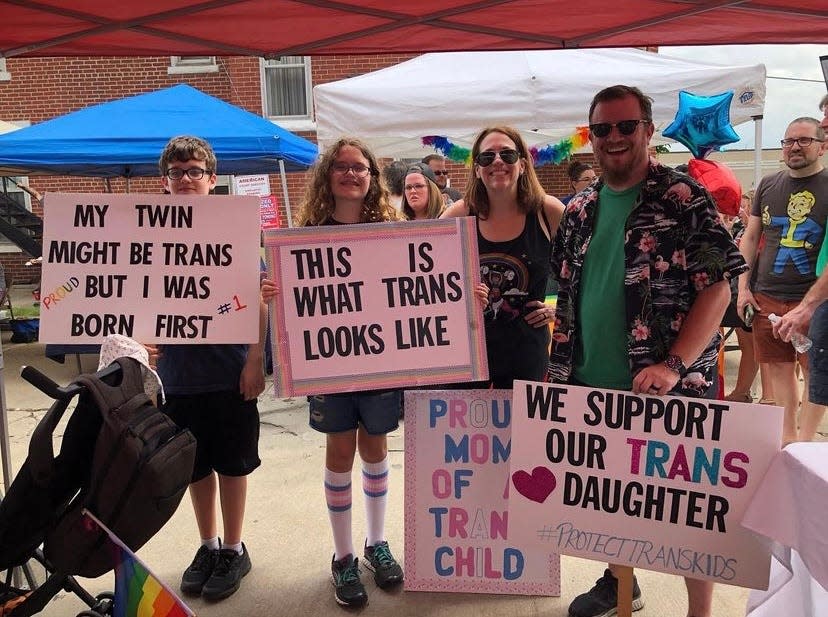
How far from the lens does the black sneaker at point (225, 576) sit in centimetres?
276

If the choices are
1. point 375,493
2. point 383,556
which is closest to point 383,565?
point 383,556

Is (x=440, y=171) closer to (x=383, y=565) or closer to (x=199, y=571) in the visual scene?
(x=383, y=565)

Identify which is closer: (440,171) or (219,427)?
(219,427)

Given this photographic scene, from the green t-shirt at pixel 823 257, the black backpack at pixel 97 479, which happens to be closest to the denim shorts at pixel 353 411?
the black backpack at pixel 97 479

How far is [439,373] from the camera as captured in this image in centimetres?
244

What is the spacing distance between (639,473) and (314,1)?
2.02 metres

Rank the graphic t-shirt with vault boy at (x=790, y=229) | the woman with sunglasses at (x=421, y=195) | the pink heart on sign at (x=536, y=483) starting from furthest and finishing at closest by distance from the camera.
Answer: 1. the woman with sunglasses at (x=421, y=195)
2. the graphic t-shirt with vault boy at (x=790, y=229)
3. the pink heart on sign at (x=536, y=483)

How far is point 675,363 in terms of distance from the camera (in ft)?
6.75

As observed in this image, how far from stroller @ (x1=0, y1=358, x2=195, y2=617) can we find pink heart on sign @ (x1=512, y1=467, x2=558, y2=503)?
1.00 meters

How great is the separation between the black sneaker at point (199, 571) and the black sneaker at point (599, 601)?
1.47 m

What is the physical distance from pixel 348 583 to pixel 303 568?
0.39 metres

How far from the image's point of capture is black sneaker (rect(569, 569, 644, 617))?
2574mm

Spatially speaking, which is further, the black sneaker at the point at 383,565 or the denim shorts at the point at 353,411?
the black sneaker at the point at 383,565

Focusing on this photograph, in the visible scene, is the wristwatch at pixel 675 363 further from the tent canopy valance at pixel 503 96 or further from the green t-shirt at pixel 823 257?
the tent canopy valance at pixel 503 96
